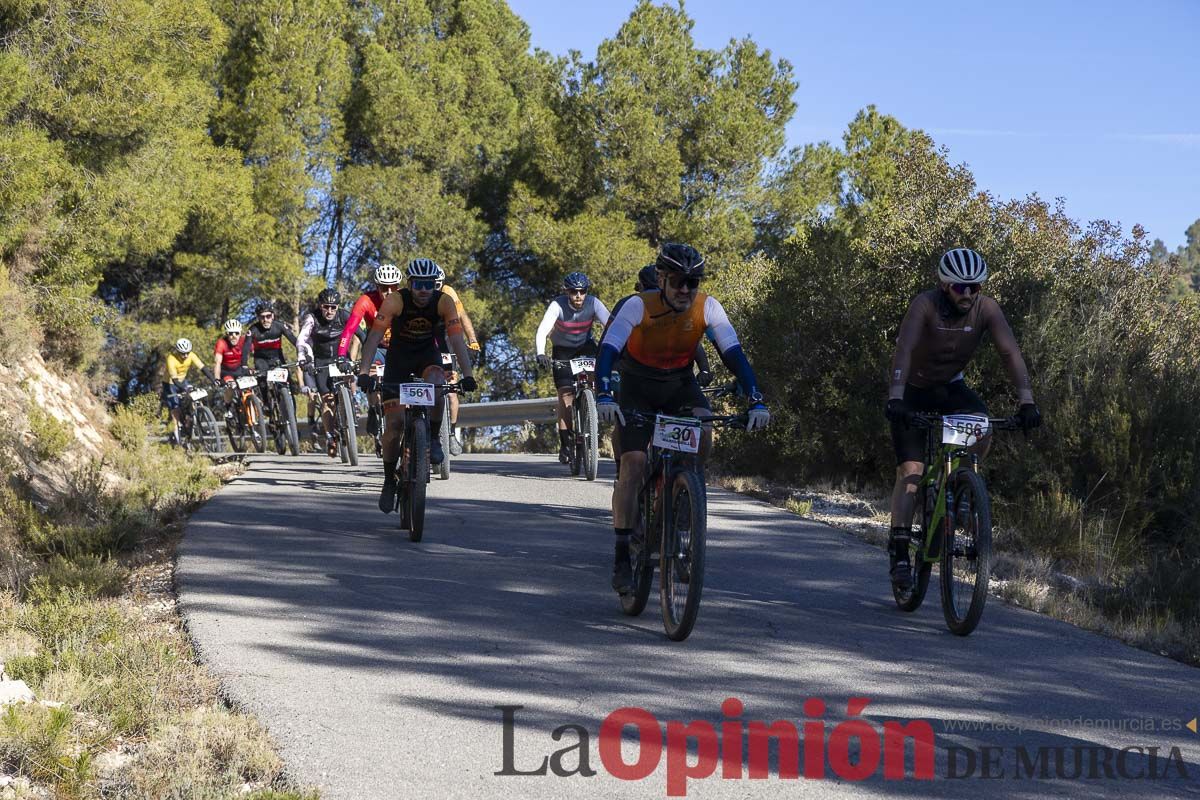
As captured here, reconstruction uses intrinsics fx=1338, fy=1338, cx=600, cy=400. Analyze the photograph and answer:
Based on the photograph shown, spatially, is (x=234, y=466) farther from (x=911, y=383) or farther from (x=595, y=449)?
(x=911, y=383)

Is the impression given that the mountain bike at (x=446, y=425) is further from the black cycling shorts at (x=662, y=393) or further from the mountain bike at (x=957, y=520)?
the mountain bike at (x=957, y=520)

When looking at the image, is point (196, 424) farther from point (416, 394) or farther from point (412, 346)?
point (416, 394)

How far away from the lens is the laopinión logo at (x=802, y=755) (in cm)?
504

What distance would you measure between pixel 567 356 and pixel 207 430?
360 inches

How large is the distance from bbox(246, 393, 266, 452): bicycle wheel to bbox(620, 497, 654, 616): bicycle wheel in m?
13.2

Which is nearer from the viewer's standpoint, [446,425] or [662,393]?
[662,393]

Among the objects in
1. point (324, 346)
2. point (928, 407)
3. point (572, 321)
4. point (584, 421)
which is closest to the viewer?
point (928, 407)

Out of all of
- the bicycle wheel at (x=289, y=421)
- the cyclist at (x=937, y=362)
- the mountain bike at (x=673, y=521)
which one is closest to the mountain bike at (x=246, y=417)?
the bicycle wheel at (x=289, y=421)

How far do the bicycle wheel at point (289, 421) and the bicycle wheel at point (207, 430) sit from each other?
2.33 meters

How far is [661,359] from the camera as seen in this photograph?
788 centimetres

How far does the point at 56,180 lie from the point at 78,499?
8.65 metres

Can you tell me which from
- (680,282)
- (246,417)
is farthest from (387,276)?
(246,417)

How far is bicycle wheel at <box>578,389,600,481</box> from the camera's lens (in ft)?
46.4

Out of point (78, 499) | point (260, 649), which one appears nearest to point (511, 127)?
point (78, 499)
